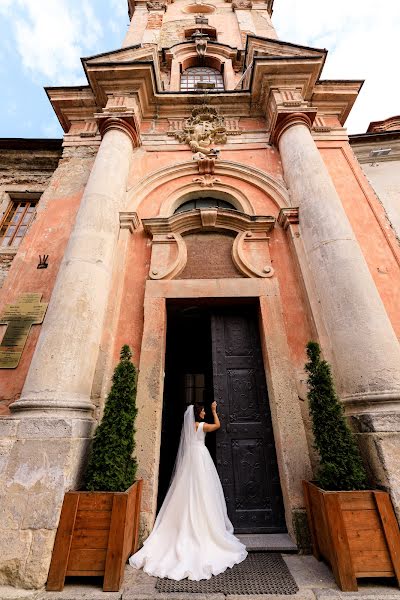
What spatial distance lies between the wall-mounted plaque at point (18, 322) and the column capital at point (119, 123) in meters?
4.09

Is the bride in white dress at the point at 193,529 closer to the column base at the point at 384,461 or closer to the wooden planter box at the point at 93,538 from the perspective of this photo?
the wooden planter box at the point at 93,538

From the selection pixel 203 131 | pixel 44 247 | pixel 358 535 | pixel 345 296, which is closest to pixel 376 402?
pixel 358 535

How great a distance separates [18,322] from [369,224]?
21.8 feet

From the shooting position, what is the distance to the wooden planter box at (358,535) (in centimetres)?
257

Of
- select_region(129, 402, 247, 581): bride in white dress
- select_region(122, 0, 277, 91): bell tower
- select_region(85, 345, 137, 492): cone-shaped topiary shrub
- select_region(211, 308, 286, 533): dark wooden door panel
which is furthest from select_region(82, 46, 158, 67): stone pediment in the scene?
select_region(129, 402, 247, 581): bride in white dress

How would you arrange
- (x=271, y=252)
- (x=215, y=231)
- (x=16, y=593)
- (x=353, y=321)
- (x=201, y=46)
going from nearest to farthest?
(x=16, y=593), (x=353, y=321), (x=271, y=252), (x=215, y=231), (x=201, y=46)

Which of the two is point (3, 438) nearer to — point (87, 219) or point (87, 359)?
point (87, 359)

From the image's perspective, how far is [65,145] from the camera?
23.2 ft

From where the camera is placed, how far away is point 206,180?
21.1 feet

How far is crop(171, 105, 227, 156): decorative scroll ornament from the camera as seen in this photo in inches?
269

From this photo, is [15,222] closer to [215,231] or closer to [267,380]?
[215,231]

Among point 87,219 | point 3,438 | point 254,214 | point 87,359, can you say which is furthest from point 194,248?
point 3,438

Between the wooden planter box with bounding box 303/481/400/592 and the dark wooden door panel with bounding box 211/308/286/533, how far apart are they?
3.42 ft

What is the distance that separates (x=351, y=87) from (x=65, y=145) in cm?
739
